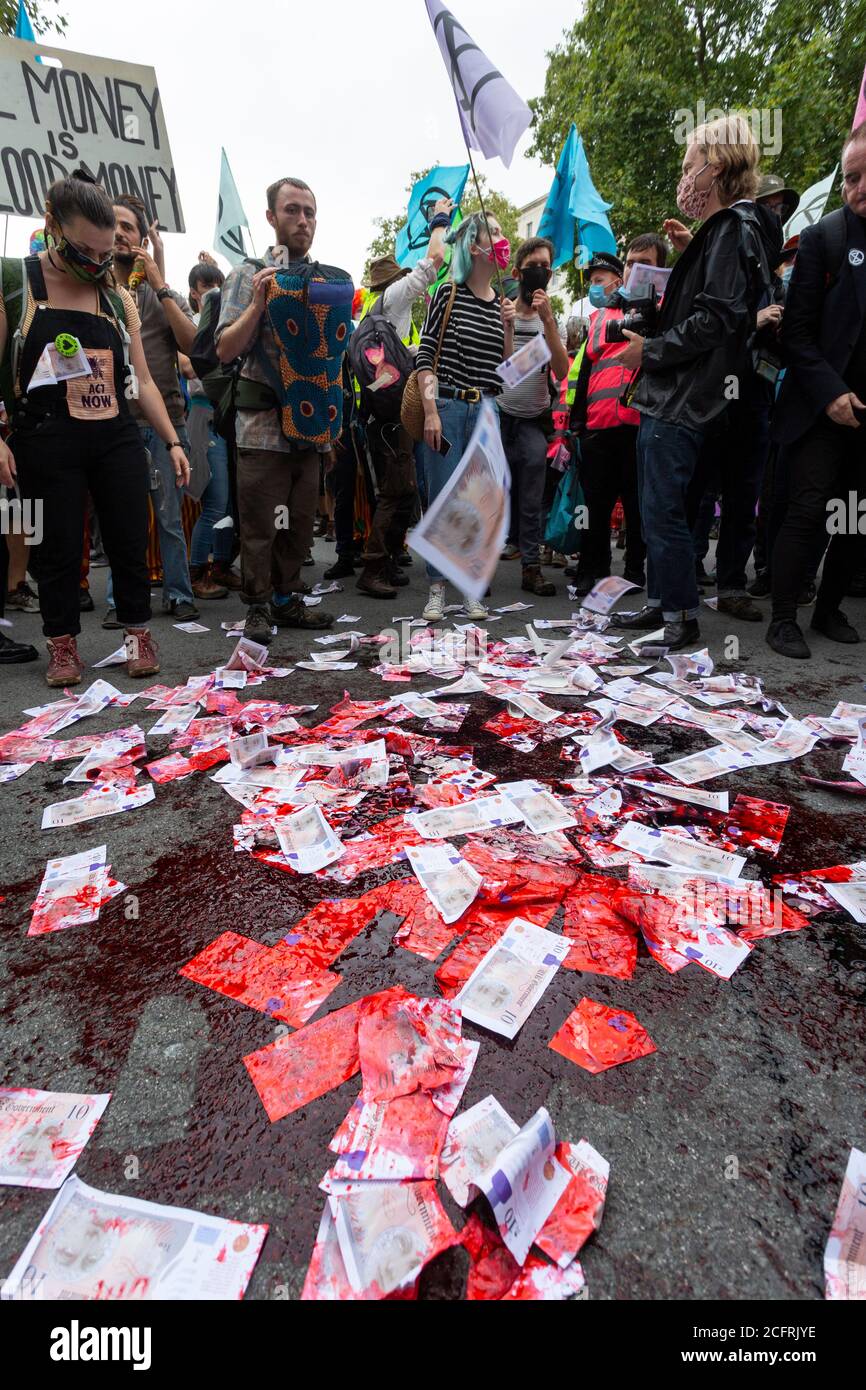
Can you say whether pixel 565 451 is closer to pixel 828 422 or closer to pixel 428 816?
pixel 828 422

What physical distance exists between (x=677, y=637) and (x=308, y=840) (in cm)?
227

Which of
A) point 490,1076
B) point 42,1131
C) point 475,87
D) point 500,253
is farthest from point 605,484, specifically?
point 42,1131

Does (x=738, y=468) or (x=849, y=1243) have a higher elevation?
(x=738, y=468)

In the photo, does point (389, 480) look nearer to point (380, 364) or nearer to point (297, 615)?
point (380, 364)

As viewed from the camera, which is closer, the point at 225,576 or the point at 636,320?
the point at 636,320

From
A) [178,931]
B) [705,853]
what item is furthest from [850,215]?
[178,931]

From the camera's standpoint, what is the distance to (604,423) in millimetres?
4207

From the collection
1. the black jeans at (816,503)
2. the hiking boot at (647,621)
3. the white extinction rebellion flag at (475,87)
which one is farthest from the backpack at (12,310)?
the black jeans at (816,503)

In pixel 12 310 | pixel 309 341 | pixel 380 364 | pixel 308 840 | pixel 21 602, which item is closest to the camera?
pixel 308 840

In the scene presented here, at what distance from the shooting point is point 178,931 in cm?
148

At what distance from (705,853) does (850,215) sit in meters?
2.93

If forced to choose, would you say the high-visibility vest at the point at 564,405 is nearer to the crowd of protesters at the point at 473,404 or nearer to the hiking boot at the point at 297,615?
the crowd of protesters at the point at 473,404

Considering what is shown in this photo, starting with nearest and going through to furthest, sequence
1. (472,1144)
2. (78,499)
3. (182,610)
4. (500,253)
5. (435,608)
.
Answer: (472,1144) → (78,499) → (500,253) → (435,608) → (182,610)

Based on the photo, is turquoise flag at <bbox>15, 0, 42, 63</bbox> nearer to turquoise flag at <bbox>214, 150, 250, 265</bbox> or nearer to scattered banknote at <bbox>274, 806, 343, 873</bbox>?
turquoise flag at <bbox>214, 150, 250, 265</bbox>
